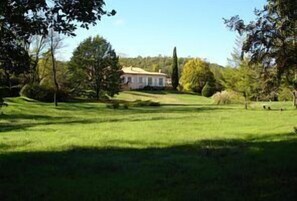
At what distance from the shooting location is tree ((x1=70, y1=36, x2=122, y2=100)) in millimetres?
74750

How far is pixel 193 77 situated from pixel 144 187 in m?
105

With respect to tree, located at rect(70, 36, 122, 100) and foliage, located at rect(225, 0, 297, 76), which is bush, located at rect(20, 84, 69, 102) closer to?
tree, located at rect(70, 36, 122, 100)

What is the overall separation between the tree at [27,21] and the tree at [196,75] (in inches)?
3822

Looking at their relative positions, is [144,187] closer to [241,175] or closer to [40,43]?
[241,175]

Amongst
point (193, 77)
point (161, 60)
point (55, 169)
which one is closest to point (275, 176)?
point (55, 169)

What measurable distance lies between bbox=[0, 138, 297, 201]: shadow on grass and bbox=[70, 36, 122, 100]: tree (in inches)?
2260

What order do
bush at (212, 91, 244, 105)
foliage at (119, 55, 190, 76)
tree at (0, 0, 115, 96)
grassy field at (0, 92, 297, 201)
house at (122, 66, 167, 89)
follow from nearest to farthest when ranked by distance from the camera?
grassy field at (0, 92, 297, 201)
tree at (0, 0, 115, 96)
bush at (212, 91, 244, 105)
house at (122, 66, 167, 89)
foliage at (119, 55, 190, 76)

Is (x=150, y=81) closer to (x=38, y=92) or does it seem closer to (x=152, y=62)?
(x=152, y=62)

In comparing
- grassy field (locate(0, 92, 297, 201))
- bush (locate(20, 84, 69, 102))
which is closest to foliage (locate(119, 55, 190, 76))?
bush (locate(20, 84, 69, 102))

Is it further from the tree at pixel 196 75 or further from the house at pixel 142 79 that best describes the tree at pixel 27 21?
the house at pixel 142 79

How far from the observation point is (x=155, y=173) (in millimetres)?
12016

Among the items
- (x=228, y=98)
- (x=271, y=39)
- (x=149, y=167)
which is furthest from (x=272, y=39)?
(x=228, y=98)

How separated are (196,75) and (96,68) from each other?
41897 millimetres

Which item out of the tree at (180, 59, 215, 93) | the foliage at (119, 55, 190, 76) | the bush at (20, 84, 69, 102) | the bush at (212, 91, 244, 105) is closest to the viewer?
the bush at (20, 84, 69, 102)
